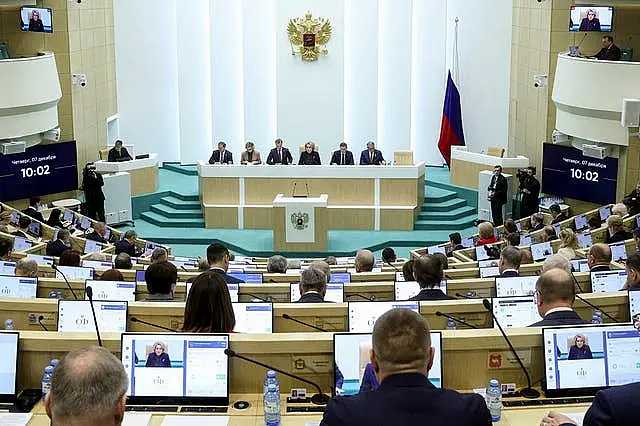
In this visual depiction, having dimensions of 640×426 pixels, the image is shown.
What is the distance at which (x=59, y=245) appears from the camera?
12.2m

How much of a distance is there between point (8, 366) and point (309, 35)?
651 inches

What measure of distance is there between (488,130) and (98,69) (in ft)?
29.7

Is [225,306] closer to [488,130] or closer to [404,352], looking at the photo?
[404,352]

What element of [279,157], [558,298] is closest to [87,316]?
[558,298]

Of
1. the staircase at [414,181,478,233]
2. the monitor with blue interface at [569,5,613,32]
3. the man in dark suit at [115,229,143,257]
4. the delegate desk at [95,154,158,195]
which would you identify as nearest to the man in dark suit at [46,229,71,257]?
the man in dark suit at [115,229,143,257]

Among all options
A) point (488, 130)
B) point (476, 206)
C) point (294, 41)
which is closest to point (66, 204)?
point (294, 41)

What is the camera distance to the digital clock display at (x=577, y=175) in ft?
55.1

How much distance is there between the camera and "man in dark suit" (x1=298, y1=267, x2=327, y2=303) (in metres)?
6.99

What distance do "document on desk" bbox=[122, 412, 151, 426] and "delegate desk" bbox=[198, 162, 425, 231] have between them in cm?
1257

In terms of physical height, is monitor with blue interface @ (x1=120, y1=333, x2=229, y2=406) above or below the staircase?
above

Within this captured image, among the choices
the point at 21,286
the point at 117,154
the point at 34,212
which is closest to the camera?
the point at 21,286

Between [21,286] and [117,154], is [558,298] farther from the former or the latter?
[117,154]

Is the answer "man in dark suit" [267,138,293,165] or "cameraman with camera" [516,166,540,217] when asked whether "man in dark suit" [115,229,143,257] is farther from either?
"cameraman with camera" [516,166,540,217]

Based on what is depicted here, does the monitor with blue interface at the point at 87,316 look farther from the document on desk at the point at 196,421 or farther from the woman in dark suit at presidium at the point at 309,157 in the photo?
the woman in dark suit at presidium at the point at 309,157
